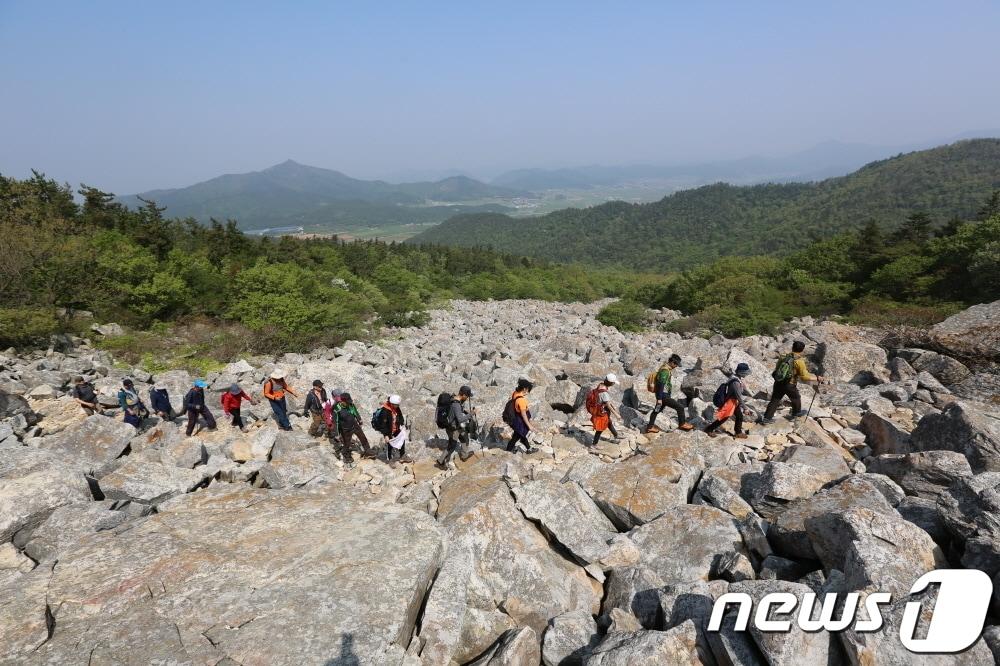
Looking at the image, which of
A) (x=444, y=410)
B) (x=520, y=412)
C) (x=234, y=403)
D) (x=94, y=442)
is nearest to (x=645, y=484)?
(x=520, y=412)

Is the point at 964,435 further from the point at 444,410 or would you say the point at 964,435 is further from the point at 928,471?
the point at 444,410

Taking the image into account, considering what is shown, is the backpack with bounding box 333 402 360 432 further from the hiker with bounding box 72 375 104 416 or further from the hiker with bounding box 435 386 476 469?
the hiker with bounding box 72 375 104 416

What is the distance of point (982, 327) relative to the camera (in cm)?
1154

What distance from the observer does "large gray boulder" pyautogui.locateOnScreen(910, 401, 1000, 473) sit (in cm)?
613

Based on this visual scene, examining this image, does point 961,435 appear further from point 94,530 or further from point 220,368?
point 220,368

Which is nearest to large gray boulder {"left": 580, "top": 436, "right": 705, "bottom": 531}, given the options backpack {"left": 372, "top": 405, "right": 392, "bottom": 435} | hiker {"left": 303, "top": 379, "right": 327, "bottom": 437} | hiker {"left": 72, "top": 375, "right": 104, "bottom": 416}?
backpack {"left": 372, "top": 405, "right": 392, "bottom": 435}

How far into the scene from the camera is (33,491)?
18.5 ft

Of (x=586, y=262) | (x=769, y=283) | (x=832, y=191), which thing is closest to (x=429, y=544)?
(x=769, y=283)

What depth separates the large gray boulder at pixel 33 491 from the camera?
5.39 metres

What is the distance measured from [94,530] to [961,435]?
11277mm

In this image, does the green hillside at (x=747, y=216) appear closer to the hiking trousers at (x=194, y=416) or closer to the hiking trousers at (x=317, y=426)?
the hiking trousers at (x=317, y=426)

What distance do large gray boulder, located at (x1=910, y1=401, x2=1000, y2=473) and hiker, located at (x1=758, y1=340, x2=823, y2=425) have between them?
1.85 m

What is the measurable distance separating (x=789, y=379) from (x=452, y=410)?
21.0 feet

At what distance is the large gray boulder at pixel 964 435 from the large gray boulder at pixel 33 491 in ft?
38.0
